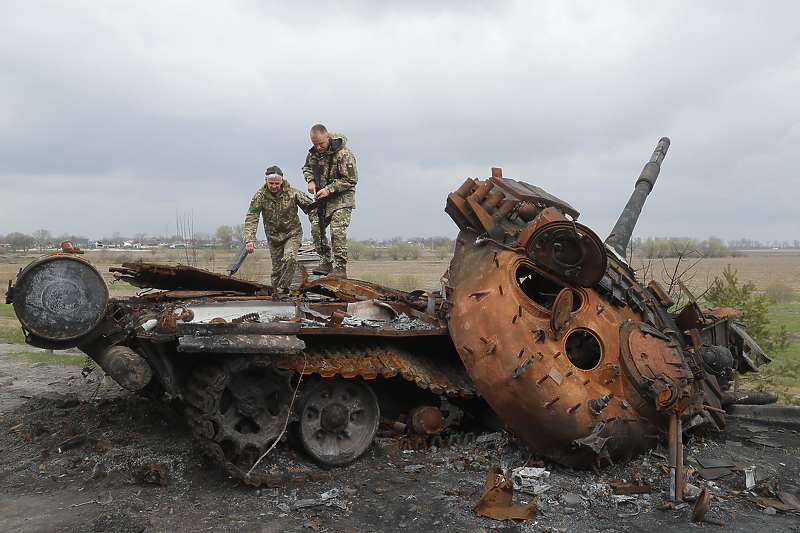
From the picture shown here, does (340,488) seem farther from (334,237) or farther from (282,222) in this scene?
(282,222)

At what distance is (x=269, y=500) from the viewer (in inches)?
195

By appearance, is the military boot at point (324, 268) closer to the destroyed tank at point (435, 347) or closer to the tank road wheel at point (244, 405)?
the destroyed tank at point (435, 347)

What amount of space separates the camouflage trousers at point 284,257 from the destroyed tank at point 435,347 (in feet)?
6.12

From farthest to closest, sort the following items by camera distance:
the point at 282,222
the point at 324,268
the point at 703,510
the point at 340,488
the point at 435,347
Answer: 1. the point at 324,268
2. the point at 282,222
3. the point at 435,347
4. the point at 340,488
5. the point at 703,510

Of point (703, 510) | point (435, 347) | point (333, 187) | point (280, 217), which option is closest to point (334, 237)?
point (333, 187)

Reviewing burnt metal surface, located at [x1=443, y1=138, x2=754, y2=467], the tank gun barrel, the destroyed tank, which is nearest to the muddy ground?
the destroyed tank

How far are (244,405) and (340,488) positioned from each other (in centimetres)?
113

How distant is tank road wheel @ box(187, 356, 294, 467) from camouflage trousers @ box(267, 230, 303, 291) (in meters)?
3.12

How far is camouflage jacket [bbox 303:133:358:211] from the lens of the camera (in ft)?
28.3

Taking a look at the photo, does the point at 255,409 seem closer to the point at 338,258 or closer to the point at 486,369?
the point at 486,369

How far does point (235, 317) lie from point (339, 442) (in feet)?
5.57

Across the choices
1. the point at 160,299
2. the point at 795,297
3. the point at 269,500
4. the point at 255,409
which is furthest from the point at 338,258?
the point at 795,297

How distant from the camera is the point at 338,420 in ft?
19.1

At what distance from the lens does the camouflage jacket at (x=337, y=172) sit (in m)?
8.63
